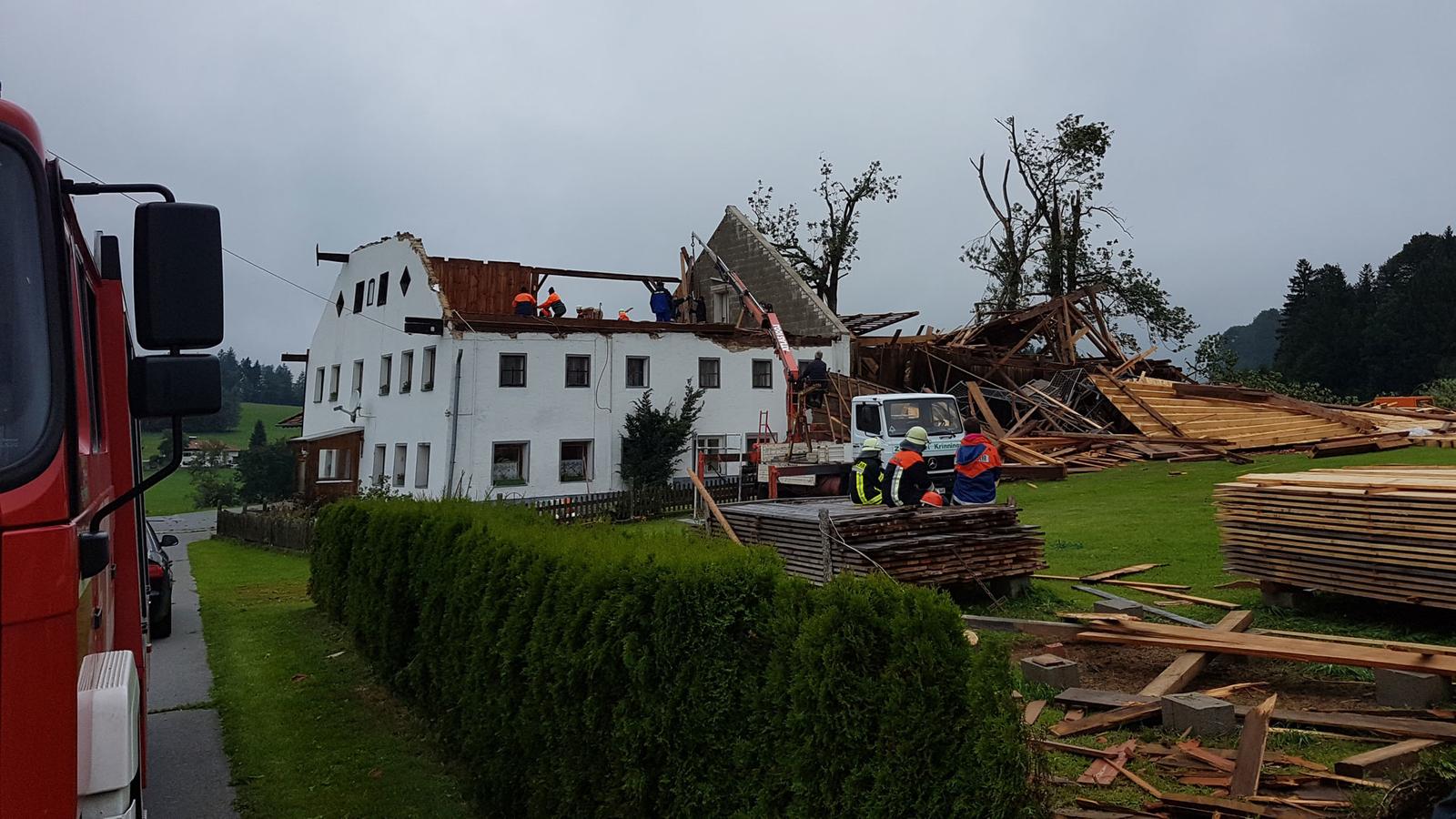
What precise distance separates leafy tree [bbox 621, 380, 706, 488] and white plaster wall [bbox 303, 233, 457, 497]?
18.1 ft

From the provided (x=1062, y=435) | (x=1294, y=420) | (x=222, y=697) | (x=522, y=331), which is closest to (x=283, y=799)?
(x=222, y=697)

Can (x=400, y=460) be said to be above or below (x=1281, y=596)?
above

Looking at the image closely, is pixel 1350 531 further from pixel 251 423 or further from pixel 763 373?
pixel 251 423

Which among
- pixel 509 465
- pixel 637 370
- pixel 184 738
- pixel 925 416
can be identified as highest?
pixel 637 370

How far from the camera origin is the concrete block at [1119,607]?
8711 mm

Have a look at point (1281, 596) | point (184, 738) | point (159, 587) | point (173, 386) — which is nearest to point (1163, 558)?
point (1281, 596)

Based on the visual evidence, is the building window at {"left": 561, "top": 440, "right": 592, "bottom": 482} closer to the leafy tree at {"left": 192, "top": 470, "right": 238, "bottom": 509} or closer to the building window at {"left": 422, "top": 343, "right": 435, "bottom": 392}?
the building window at {"left": 422, "top": 343, "right": 435, "bottom": 392}

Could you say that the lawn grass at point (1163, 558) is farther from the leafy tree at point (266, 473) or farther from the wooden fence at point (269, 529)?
the leafy tree at point (266, 473)

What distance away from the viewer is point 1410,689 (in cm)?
614

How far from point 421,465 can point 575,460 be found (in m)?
4.65

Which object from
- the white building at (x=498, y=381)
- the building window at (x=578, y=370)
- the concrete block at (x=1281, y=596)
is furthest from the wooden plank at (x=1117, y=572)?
the building window at (x=578, y=370)

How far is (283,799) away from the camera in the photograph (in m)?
6.73

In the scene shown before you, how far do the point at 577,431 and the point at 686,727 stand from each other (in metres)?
25.3

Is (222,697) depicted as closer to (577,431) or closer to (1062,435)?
(577,431)
